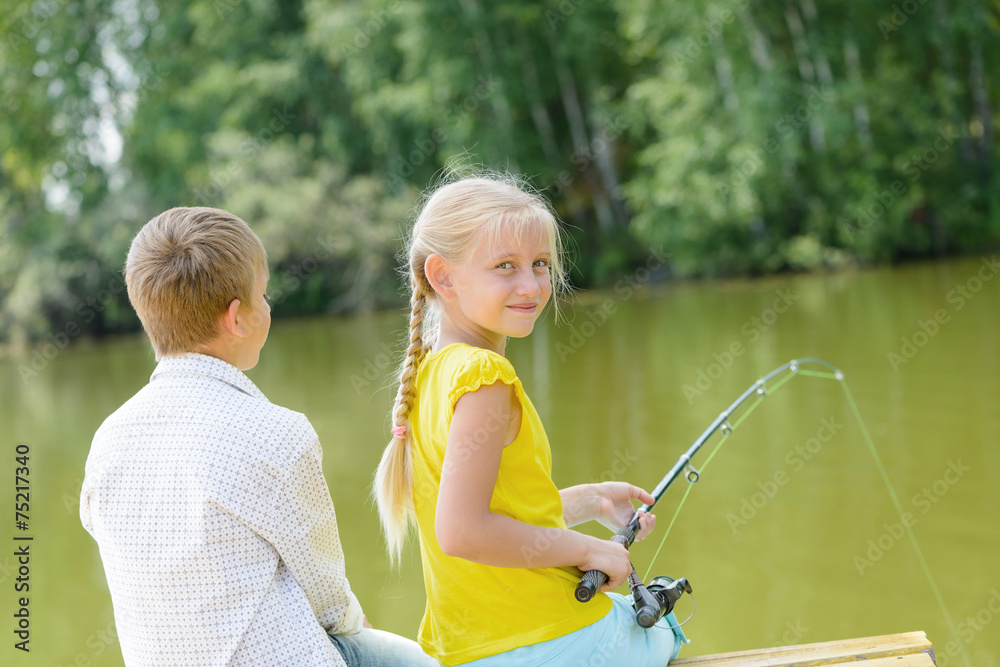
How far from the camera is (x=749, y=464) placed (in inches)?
194

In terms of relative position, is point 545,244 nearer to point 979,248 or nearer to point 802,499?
point 802,499

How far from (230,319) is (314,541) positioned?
35cm

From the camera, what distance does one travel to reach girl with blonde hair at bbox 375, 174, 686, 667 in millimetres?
1463

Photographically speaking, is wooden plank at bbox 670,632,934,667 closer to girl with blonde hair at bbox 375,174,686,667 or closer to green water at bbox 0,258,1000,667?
girl with blonde hair at bbox 375,174,686,667

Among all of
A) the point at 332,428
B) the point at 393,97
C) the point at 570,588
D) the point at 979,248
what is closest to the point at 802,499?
the point at 570,588

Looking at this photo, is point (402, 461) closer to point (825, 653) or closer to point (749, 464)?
point (825, 653)

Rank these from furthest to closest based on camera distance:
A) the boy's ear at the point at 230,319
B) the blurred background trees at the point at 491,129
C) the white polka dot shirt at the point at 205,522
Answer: the blurred background trees at the point at 491,129 < the boy's ear at the point at 230,319 < the white polka dot shirt at the point at 205,522

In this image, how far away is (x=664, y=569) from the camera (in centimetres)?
375

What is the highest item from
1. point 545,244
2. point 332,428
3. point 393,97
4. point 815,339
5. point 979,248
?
point 393,97

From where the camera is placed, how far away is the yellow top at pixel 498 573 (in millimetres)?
1552

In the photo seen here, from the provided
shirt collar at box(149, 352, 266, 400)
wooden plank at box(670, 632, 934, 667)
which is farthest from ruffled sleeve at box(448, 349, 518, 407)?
wooden plank at box(670, 632, 934, 667)

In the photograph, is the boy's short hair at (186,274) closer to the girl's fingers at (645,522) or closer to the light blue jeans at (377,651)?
the light blue jeans at (377,651)

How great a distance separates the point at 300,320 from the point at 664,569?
17.0 m

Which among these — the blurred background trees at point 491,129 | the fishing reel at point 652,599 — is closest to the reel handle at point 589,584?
the fishing reel at point 652,599
